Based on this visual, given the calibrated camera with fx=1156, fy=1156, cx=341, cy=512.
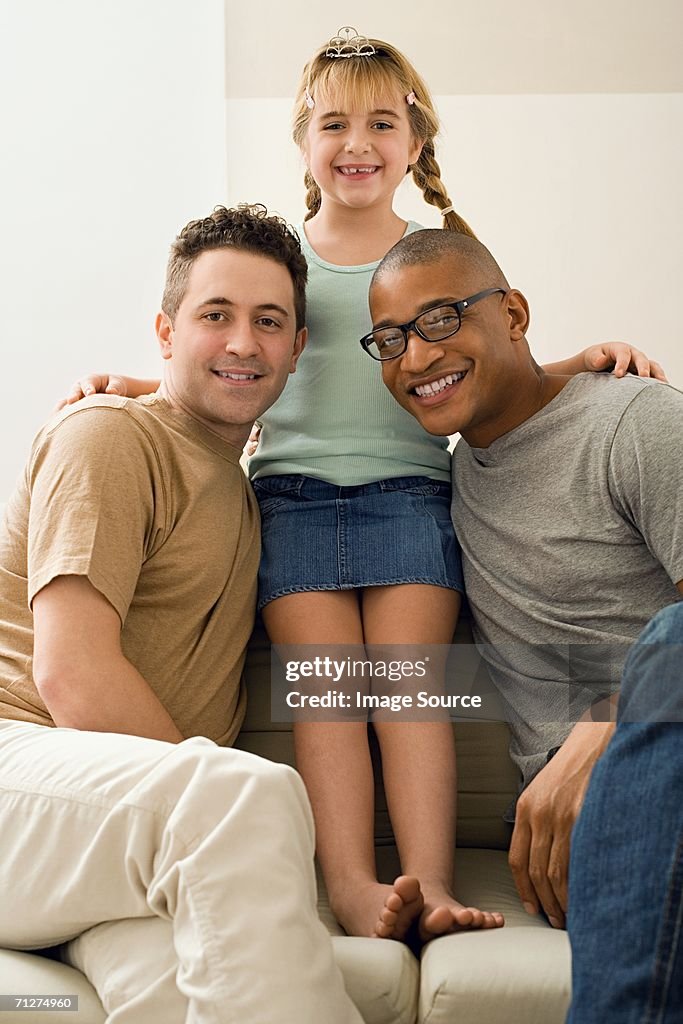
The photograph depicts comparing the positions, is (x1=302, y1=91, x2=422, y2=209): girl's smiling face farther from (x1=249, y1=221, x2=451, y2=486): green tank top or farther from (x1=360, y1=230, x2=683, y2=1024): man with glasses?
(x1=360, y1=230, x2=683, y2=1024): man with glasses

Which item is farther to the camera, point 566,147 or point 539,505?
point 566,147

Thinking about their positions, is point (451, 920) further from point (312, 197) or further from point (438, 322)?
point (312, 197)

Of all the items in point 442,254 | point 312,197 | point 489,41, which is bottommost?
point 442,254

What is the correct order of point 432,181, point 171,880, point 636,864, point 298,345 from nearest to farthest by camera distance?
1. point 636,864
2. point 171,880
3. point 298,345
4. point 432,181

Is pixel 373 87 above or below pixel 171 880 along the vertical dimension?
above

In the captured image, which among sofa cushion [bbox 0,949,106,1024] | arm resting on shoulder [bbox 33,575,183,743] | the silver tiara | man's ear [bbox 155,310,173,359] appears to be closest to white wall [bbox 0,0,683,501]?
the silver tiara

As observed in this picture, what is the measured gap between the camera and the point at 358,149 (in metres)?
1.96

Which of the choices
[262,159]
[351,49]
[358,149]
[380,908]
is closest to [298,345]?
[358,149]

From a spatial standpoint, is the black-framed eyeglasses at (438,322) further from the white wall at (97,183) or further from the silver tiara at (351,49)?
the white wall at (97,183)

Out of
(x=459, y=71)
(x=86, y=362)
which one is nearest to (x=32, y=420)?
(x=86, y=362)

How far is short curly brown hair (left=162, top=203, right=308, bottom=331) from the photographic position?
1646 millimetres

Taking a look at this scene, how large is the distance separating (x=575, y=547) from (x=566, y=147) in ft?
6.33

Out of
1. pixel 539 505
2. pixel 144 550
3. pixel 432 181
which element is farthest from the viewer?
pixel 432 181

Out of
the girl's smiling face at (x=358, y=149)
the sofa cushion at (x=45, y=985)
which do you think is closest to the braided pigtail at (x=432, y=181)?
the girl's smiling face at (x=358, y=149)
